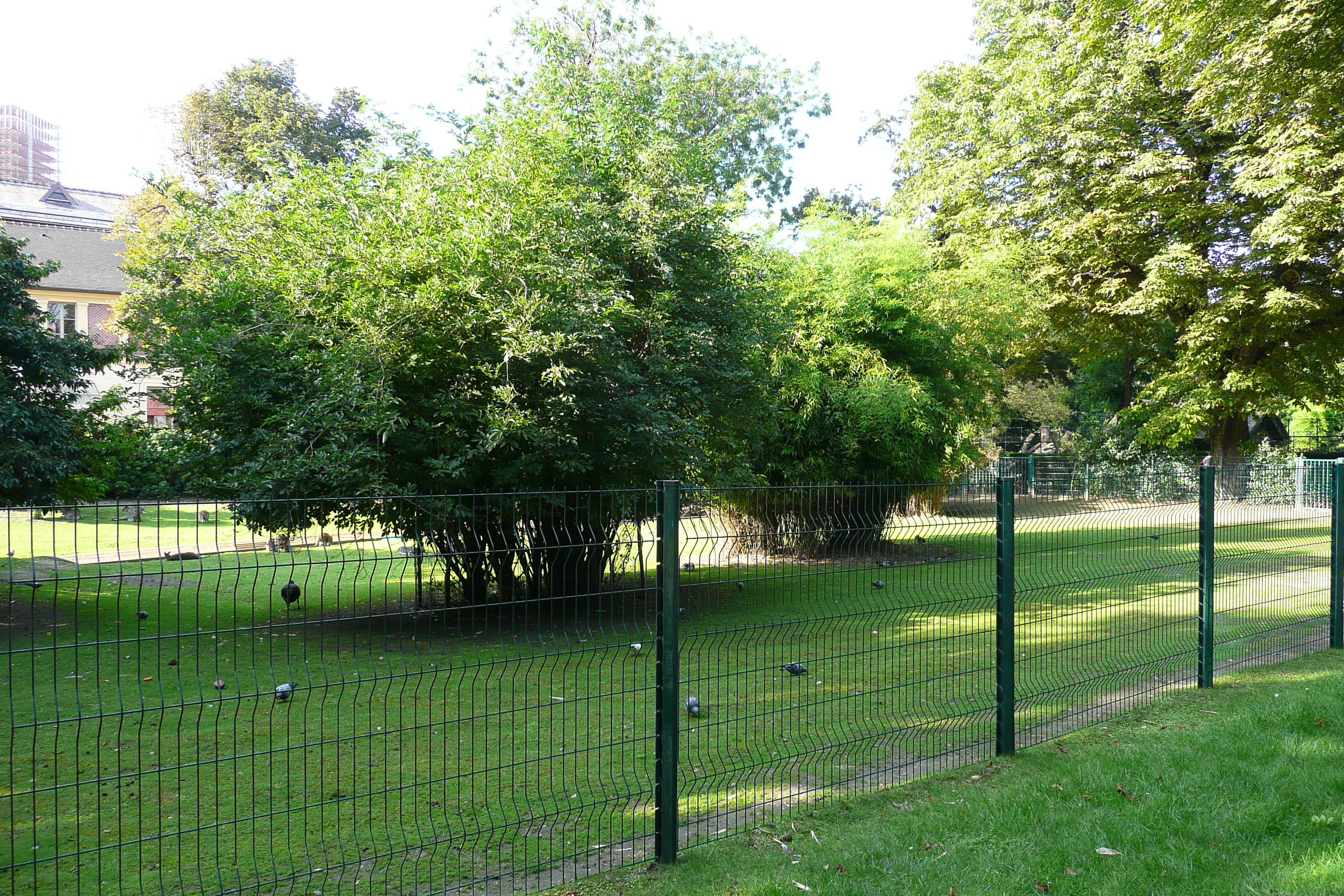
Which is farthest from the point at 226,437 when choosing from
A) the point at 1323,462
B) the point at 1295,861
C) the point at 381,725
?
the point at 1323,462

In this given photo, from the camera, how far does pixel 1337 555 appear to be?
8.45m

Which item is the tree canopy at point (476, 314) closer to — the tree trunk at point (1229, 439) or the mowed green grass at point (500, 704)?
the mowed green grass at point (500, 704)

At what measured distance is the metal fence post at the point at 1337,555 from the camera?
8289mm

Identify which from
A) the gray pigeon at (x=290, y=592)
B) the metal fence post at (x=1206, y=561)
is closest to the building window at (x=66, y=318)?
the gray pigeon at (x=290, y=592)

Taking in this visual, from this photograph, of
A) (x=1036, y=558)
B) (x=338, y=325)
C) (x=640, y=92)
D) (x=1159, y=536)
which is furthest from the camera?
(x=640, y=92)

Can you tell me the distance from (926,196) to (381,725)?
22826mm

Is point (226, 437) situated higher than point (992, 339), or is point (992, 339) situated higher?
point (992, 339)

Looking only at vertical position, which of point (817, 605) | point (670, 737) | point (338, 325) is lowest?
point (670, 737)

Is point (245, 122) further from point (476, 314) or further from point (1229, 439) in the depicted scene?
point (1229, 439)

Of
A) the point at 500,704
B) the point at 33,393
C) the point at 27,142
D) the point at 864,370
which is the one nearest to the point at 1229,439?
the point at 864,370

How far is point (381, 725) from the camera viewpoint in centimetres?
648

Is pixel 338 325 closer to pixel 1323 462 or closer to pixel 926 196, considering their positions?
pixel 1323 462

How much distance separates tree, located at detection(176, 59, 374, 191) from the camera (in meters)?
32.6

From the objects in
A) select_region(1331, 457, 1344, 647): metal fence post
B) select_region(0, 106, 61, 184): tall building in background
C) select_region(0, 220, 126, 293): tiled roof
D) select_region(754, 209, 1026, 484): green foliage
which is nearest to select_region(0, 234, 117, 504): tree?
select_region(754, 209, 1026, 484): green foliage
